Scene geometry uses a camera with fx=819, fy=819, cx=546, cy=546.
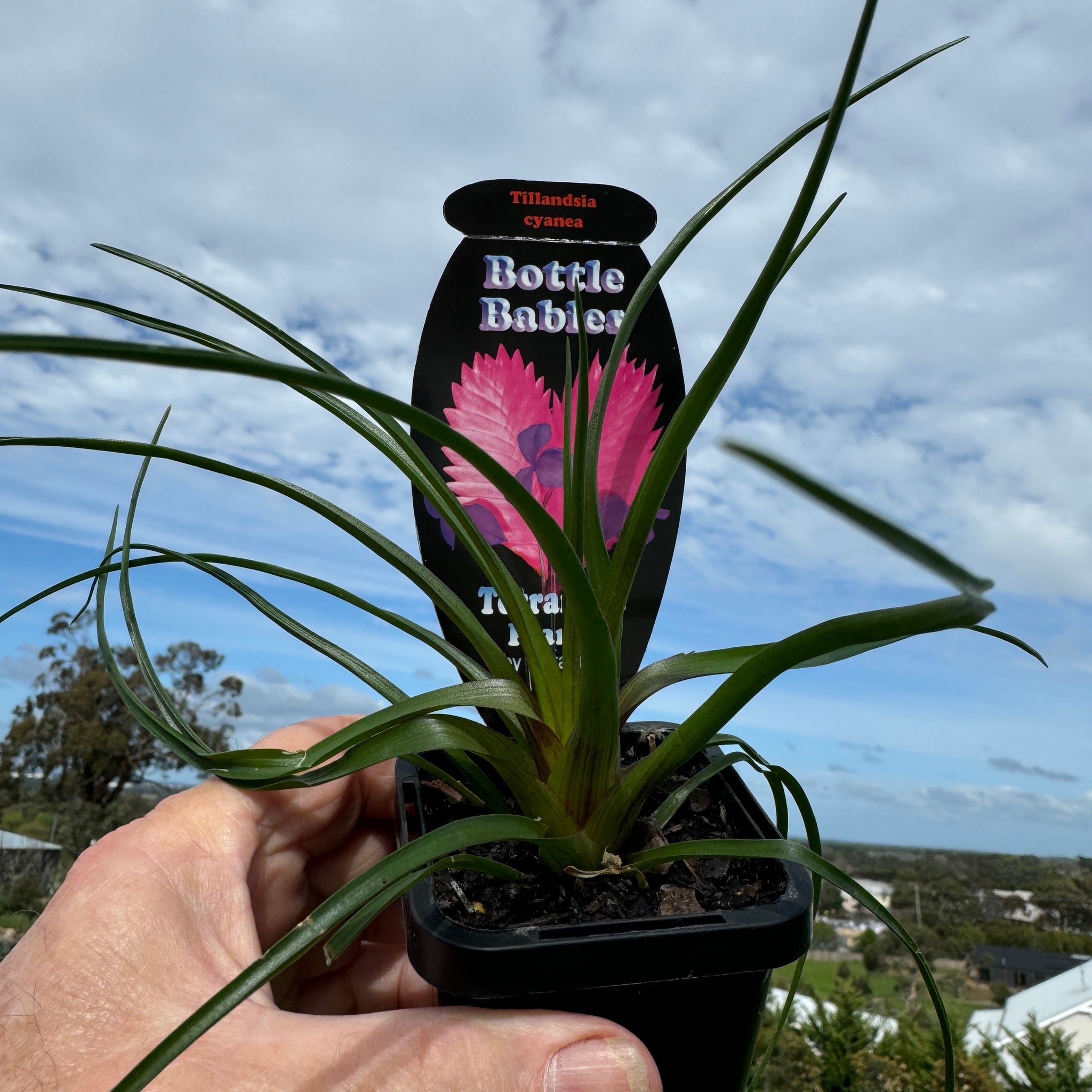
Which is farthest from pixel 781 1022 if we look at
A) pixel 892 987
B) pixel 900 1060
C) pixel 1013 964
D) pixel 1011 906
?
pixel 892 987

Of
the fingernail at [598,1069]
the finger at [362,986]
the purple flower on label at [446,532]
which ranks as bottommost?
the finger at [362,986]

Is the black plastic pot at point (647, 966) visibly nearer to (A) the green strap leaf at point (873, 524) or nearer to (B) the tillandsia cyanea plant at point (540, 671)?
(B) the tillandsia cyanea plant at point (540, 671)

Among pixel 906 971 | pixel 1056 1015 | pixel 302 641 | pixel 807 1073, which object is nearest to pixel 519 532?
pixel 302 641

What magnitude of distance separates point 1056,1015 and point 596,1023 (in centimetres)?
1557

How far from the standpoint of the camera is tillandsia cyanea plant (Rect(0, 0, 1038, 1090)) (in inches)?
15.4

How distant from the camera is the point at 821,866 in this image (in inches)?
18.7

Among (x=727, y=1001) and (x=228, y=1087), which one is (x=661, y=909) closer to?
(x=727, y=1001)

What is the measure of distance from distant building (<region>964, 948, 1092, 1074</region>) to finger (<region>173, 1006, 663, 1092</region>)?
1234 centimetres

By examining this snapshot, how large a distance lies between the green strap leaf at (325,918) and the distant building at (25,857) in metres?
7.22

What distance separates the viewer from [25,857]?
22.9ft

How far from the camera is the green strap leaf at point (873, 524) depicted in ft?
0.91

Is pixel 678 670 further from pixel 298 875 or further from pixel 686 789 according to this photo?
pixel 298 875

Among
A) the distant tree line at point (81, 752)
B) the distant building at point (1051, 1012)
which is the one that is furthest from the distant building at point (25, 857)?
the distant building at point (1051, 1012)

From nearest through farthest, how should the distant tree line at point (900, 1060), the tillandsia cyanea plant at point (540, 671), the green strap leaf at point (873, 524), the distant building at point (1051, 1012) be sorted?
the green strap leaf at point (873, 524) < the tillandsia cyanea plant at point (540, 671) < the distant tree line at point (900, 1060) < the distant building at point (1051, 1012)
